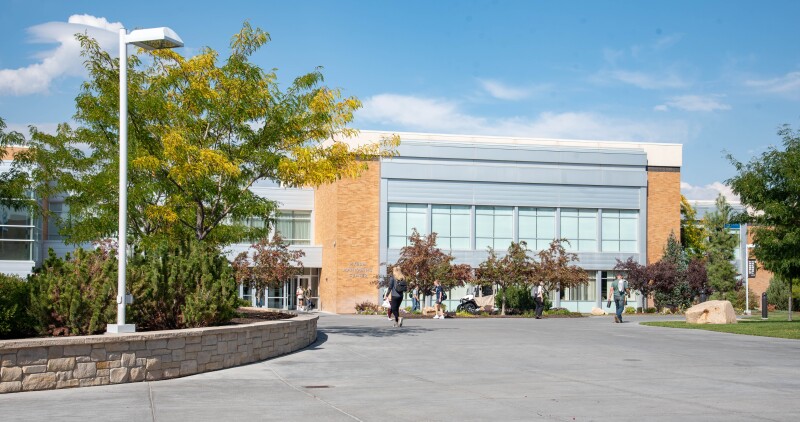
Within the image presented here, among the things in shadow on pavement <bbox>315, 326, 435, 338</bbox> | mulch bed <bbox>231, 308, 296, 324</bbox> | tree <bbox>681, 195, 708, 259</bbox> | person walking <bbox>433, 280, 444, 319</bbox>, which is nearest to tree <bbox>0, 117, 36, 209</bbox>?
mulch bed <bbox>231, 308, 296, 324</bbox>

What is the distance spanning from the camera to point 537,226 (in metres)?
54.0

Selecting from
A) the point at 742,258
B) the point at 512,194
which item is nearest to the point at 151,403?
the point at 512,194

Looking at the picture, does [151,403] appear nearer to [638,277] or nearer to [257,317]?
[257,317]

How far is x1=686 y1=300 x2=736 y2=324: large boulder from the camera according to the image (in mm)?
31781

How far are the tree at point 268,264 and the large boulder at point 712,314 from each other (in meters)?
23.5

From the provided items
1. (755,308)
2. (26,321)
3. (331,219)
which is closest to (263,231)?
(26,321)

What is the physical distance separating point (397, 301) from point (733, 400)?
1624 centimetres

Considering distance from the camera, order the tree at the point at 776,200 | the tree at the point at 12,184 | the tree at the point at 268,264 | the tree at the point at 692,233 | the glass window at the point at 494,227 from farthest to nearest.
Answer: the tree at the point at 692,233 < the glass window at the point at 494,227 < the tree at the point at 268,264 < the tree at the point at 776,200 < the tree at the point at 12,184

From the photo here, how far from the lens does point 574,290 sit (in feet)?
178

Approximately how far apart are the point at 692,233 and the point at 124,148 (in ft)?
179

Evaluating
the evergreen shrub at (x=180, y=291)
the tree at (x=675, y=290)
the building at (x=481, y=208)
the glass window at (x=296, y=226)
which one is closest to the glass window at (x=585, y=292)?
the building at (x=481, y=208)

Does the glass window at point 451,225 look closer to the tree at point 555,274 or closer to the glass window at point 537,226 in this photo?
the glass window at point 537,226

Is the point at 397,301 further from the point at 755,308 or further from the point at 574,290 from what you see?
the point at 755,308

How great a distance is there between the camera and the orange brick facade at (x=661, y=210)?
56062 millimetres
